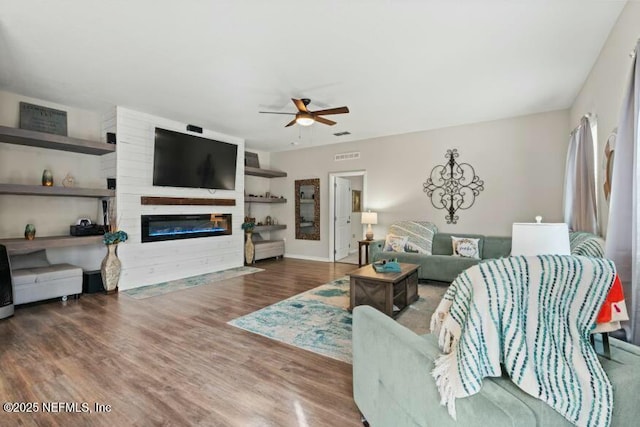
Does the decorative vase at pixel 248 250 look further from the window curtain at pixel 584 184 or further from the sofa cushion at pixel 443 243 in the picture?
the window curtain at pixel 584 184

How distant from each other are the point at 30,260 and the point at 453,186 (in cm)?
680

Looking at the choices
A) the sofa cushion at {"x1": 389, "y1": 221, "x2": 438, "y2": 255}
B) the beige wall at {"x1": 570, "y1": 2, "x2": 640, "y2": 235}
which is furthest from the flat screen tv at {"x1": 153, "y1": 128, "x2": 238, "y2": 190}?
the beige wall at {"x1": 570, "y1": 2, "x2": 640, "y2": 235}

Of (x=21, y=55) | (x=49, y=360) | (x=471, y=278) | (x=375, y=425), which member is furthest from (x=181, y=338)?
(x=21, y=55)

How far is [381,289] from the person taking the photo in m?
3.21

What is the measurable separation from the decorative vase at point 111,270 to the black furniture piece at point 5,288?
1.03 metres

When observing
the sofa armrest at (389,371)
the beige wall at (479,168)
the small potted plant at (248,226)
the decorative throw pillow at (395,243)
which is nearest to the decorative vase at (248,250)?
the small potted plant at (248,226)

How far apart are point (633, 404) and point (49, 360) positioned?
3.70 metres

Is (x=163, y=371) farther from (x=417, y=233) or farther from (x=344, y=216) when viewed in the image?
(x=344, y=216)

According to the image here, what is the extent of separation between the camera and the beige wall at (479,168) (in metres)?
4.86

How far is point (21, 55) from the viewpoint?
3068 mm

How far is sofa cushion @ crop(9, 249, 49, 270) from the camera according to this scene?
3.94 m

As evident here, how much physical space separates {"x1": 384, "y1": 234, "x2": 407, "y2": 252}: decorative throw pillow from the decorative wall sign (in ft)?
18.0

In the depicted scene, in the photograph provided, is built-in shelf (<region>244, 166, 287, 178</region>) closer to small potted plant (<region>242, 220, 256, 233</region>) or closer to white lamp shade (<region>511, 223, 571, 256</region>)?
small potted plant (<region>242, 220, 256, 233</region>)

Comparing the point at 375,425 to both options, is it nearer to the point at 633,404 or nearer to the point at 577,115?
the point at 633,404
